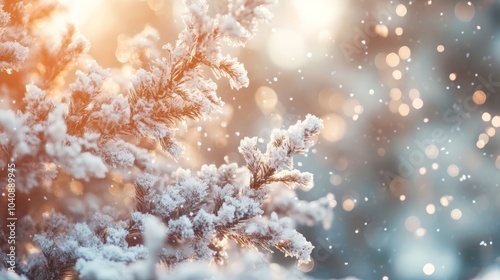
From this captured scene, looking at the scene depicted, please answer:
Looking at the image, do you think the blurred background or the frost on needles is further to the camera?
the blurred background

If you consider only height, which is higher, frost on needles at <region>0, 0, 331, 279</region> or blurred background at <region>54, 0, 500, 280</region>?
blurred background at <region>54, 0, 500, 280</region>

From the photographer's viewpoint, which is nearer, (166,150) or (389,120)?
(166,150)

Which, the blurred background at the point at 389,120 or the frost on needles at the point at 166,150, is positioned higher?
the blurred background at the point at 389,120

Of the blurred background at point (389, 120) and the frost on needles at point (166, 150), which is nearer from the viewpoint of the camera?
the frost on needles at point (166, 150)

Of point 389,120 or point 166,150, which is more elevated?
point 389,120

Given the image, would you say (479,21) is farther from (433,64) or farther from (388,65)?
(388,65)
